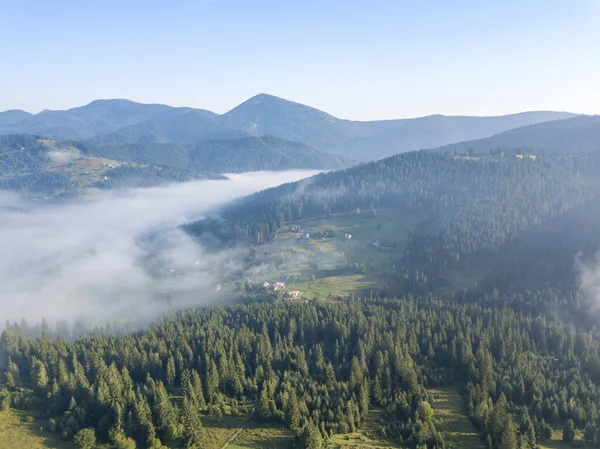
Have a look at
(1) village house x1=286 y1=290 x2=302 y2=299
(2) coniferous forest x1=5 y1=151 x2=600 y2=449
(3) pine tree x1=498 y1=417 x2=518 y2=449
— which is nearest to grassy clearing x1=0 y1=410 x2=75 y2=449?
(2) coniferous forest x1=5 y1=151 x2=600 y2=449

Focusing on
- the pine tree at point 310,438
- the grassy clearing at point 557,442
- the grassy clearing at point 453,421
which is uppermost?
the pine tree at point 310,438

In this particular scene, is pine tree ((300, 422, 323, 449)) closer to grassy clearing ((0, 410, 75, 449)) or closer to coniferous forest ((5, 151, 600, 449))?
coniferous forest ((5, 151, 600, 449))

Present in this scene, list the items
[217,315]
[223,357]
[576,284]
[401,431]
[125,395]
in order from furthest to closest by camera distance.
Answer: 1. [576,284]
2. [217,315]
3. [223,357]
4. [125,395]
5. [401,431]

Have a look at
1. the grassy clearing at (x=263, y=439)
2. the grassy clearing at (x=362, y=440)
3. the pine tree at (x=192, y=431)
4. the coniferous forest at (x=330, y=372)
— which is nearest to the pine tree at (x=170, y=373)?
the coniferous forest at (x=330, y=372)

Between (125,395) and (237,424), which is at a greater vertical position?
(125,395)

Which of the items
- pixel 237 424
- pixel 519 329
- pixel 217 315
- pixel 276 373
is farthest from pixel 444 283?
pixel 237 424

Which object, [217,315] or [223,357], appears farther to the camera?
[217,315]

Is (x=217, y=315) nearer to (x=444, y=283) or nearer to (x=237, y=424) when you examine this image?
(x=237, y=424)

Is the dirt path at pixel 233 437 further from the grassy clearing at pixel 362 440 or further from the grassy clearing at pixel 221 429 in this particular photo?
the grassy clearing at pixel 362 440
